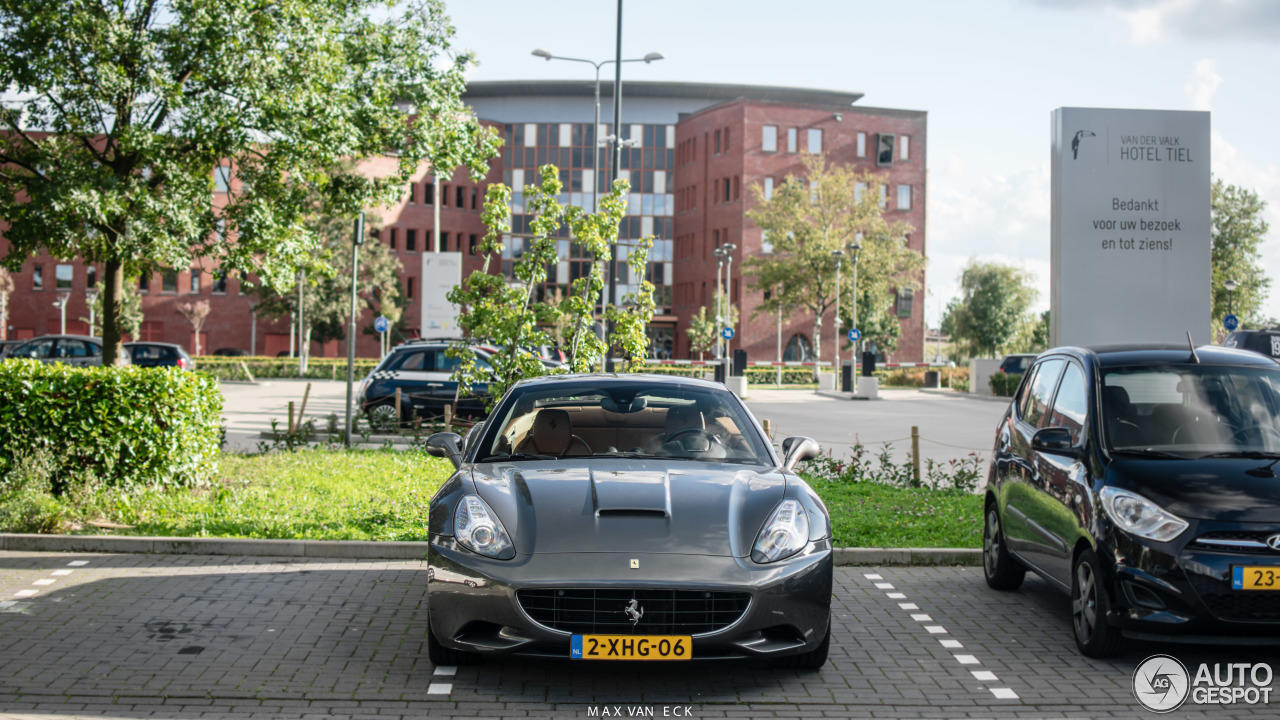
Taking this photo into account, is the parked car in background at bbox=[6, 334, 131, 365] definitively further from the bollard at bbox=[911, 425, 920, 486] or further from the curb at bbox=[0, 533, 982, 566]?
the curb at bbox=[0, 533, 982, 566]

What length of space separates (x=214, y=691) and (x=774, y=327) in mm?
72531

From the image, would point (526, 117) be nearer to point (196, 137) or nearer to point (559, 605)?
point (196, 137)

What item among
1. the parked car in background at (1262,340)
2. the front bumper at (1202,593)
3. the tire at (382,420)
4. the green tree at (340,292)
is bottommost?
the tire at (382,420)

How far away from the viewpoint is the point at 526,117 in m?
88.6

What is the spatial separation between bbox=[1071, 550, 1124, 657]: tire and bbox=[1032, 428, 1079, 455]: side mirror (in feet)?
2.06

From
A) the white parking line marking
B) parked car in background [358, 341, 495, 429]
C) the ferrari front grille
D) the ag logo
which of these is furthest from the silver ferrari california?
parked car in background [358, 341, 495, 429]

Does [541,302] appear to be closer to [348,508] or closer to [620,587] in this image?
[348,508]

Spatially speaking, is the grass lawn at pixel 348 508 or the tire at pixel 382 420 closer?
the grass lawn at pixel 348 508

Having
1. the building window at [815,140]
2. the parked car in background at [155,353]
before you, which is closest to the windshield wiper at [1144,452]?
the parked car in background at [155,353]

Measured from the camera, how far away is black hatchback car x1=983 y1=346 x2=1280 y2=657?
5312mm

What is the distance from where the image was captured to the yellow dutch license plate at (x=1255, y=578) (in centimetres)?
525

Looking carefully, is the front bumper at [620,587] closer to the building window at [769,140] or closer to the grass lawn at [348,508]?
the grass lawn at [348,508]

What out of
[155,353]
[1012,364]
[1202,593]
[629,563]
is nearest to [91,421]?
[629,563]

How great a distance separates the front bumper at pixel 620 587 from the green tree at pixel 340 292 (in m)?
59.5
